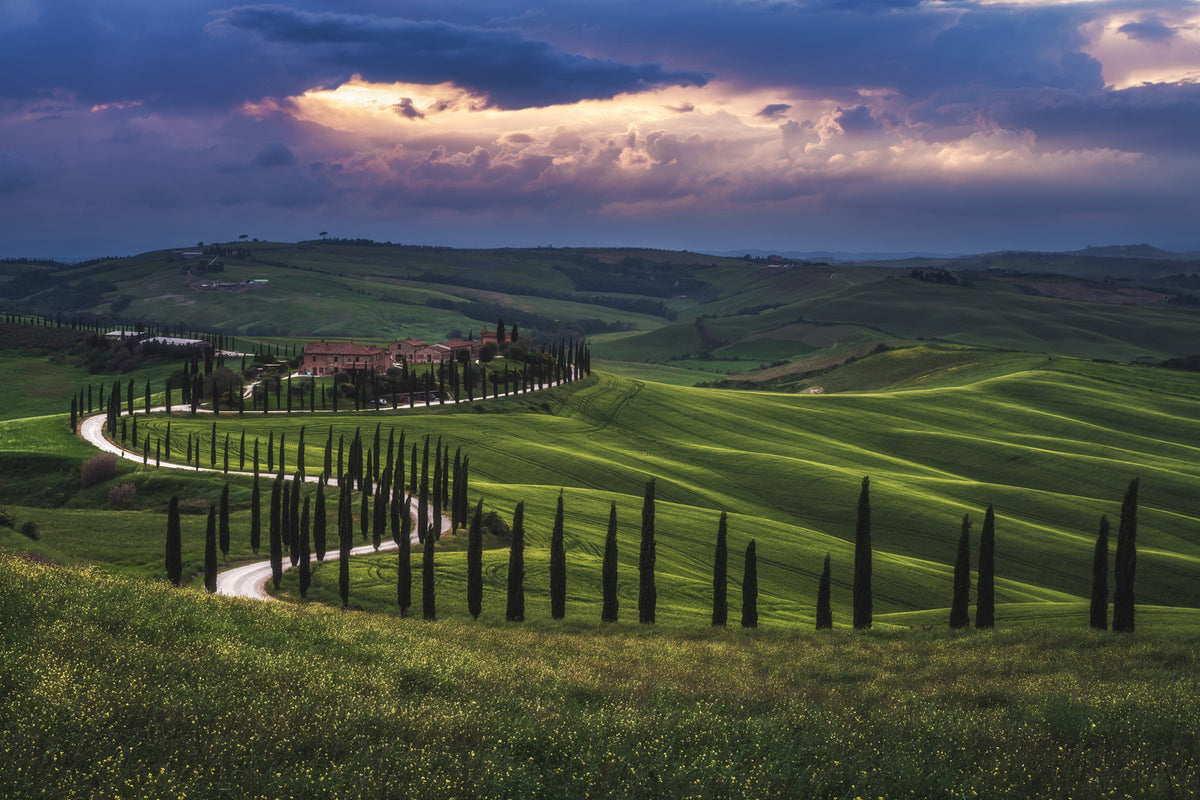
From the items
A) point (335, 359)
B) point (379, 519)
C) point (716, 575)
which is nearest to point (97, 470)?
point (379, 519)

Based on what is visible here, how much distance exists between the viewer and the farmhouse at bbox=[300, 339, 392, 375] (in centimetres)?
19212

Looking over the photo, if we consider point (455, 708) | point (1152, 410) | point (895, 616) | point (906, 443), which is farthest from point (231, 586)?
point (1152, 410)

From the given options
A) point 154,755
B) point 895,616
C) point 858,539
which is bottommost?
point 895,616

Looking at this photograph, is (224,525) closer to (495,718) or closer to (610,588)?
(610,588)

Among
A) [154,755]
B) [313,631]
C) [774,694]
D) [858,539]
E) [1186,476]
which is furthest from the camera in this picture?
[1186,476]

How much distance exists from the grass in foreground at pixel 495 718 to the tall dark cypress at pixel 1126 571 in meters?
14.3

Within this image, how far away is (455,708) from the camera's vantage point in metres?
26.6

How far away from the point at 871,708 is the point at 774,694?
353cm

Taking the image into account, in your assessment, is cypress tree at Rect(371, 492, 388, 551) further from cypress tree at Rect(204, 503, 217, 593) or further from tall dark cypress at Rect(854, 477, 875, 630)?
tall dark cypress at Rect(854, 477, 875, 630)

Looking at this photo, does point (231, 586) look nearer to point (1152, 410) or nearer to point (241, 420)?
point (241, 420)

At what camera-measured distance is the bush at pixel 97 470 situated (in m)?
102

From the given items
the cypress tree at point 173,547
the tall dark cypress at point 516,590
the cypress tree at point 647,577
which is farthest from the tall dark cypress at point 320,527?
the cypress tree at point 647,577

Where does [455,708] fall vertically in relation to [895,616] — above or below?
above

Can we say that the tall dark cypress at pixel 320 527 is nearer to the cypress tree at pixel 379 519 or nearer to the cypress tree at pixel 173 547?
the cypress tree at pixel 379 519
